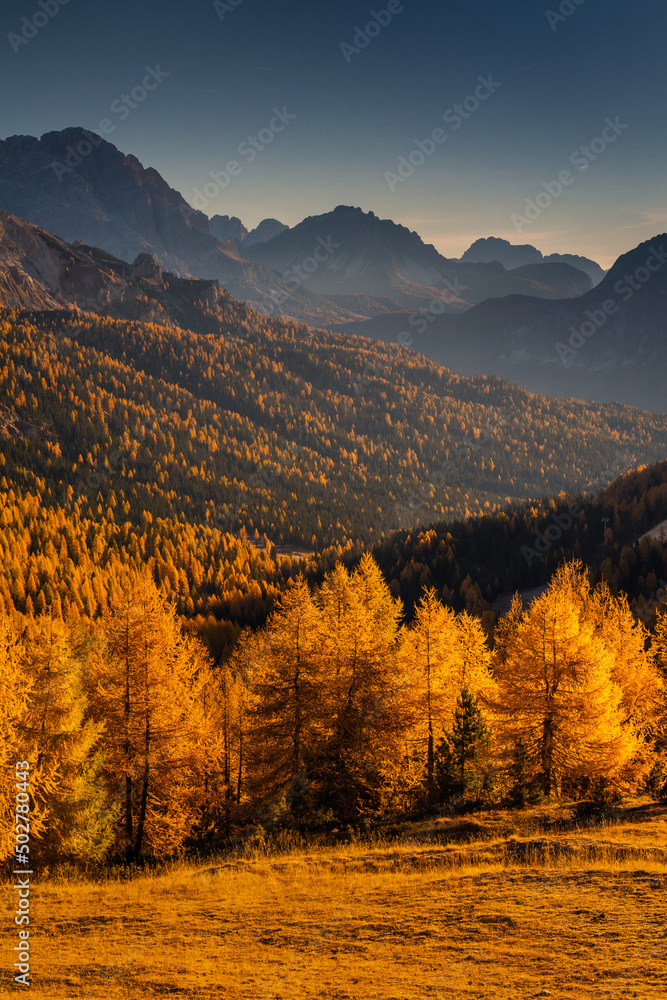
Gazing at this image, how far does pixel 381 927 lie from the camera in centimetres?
1641

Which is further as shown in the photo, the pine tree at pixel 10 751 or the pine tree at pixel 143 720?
the pine tree at pixel 143 720

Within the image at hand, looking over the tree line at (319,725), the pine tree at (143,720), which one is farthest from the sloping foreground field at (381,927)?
the pine tree at (143,720)

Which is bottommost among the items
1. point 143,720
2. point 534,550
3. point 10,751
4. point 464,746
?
point 464,746

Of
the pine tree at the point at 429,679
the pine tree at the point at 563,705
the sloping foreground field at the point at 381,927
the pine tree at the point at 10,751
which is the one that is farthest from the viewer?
the pine tree at the point at 429,679

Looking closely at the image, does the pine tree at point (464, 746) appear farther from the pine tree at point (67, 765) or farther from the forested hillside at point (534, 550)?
the forested hillside at point (534, 550)

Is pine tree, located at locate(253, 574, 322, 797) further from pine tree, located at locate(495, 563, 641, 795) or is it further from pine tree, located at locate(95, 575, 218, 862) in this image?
pine tree, located at locate(495, 563, 641, 795)

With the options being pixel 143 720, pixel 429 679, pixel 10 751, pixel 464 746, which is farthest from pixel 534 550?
pixel 10 751

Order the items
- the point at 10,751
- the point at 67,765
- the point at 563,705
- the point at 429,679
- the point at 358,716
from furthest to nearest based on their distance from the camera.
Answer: the point at 429,679, the point at 563,705, the point at 358,716, the point at 67,765, the point at 10,751

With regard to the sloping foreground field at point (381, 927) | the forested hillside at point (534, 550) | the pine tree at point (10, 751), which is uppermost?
the forested hillside at point (534, 550)

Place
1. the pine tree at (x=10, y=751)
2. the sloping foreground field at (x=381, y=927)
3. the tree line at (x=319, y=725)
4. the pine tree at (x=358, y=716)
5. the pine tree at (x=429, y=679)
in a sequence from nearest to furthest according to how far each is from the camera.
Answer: the sloping foreground field at (x=381, y=927)
the pine tree at (x=10, y=751)
the tree line at (x=319, y=725)
the pine tree at (x=358, y=716)
the pine tree at (x=429, y=679)

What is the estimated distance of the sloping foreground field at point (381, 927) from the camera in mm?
13445

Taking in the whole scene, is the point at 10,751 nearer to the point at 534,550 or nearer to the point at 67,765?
the point at 67,765

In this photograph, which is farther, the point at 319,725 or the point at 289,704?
the point at 289,704

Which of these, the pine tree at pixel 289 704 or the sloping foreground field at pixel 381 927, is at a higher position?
the pine tree at pixel 289 704
